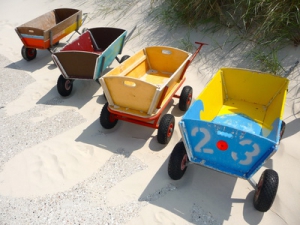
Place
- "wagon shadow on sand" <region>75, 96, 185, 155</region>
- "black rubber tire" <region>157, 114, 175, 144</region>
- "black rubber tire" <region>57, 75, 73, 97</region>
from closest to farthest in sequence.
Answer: "black rubber tire" <region>157, 114, 175, 144</region>
"wagon shadow on sand" <region>75, 96, 185, 155</region>
"black rubber tire" <region>57, 75, 73, 97</region>

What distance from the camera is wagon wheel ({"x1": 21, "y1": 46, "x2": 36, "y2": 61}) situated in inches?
219

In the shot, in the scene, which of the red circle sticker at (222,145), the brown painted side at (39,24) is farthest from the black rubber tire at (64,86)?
the red circle sticker at (222,145)

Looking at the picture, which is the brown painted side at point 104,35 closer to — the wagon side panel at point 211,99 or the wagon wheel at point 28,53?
the wagon wheel at point 28,53

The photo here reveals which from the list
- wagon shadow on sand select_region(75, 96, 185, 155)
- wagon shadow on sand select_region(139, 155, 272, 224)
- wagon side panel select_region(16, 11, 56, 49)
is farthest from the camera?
wagon side panel select_region(16, 11, 56, 49)

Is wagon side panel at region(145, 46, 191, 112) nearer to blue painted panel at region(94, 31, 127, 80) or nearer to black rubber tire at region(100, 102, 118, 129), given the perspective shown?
blue painted panel at region(94, 31, 127, 80)

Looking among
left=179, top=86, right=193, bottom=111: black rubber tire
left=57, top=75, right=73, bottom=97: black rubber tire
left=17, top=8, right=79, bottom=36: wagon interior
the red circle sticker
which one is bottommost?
left=179, top=86, right=193, bottom=111: black rubber tire

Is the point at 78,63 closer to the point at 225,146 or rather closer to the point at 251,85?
the point at 251,85

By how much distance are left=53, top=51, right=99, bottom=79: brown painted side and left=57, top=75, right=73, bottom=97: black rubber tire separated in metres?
0.18

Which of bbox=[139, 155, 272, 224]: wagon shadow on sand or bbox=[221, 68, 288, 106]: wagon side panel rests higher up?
bbox=[221, 68, 288, 106]: wagon side panel

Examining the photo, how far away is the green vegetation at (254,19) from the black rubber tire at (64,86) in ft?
8.32

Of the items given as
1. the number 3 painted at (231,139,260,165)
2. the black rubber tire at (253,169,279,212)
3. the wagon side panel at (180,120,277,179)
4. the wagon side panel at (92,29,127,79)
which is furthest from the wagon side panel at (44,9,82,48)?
the black rubber tire at (253,169,279,212)

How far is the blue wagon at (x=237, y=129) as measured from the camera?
2.46 metres

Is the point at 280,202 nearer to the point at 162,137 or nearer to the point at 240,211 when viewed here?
the point at 240,211

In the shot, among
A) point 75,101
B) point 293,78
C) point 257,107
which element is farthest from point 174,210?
point 293,78
